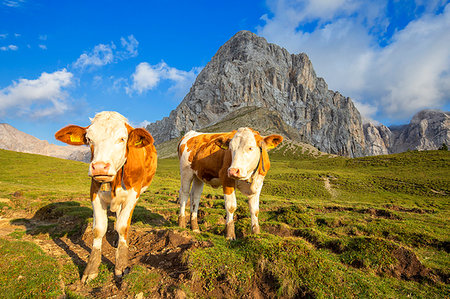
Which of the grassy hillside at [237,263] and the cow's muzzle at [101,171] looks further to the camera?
the grassy hillside at [237,263]

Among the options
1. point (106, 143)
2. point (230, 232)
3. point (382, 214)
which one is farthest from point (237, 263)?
point (382, 214)

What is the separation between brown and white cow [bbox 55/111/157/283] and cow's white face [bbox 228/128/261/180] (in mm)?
2502

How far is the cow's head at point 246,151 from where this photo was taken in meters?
6.16

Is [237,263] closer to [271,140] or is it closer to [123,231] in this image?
[123,231]

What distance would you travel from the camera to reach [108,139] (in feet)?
15.1

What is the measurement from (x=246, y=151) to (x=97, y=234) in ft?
15.1

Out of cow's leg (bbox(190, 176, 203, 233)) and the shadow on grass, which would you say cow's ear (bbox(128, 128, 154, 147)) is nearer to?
the shadow on grass

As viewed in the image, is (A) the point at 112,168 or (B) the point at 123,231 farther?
(B) the point at 123,231

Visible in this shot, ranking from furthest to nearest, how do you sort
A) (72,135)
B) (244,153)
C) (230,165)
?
(230,165)
(244,153)
(72,135)

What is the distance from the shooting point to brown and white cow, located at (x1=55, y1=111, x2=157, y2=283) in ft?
14.7

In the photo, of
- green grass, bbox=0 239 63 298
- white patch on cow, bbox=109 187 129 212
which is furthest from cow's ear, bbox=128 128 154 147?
green grass, bbox=0 239 63 298

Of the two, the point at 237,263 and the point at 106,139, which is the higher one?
the point at 106,139

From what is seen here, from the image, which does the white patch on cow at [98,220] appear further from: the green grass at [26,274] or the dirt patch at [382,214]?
the dirt patch at [382,214]

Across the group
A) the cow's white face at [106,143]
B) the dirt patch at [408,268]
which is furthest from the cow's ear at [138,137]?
the dirt patch at [408,268]
